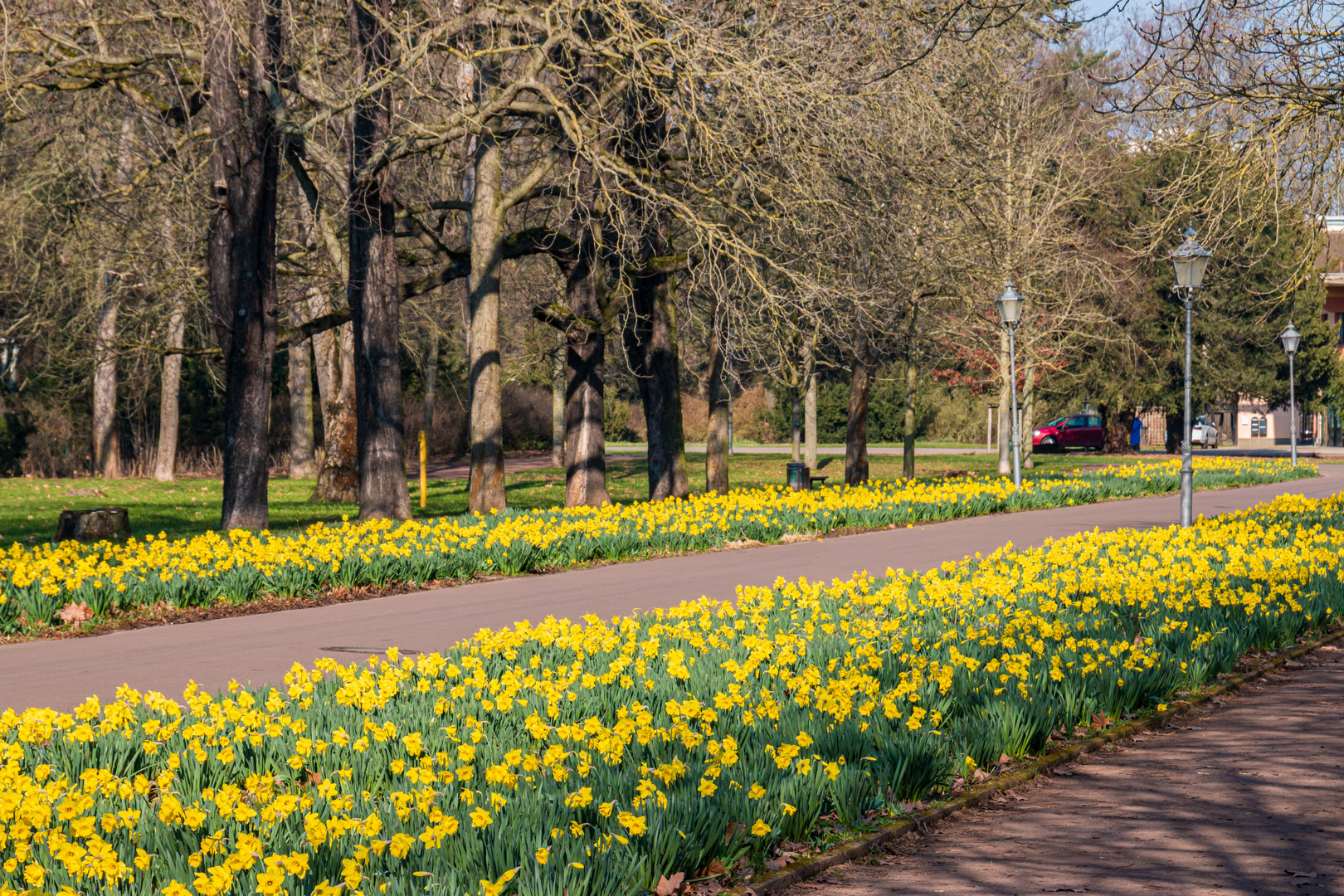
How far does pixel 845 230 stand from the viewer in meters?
16.4

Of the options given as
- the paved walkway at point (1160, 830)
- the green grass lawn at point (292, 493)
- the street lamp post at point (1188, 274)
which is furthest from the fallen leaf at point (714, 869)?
the street lamp post at point (1188, 274)

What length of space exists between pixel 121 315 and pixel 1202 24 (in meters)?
22.6

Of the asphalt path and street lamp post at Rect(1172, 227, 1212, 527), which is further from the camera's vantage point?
street lamp post at Rect(1172, 227, 1212, 527)

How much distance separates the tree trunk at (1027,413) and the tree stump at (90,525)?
22.3 metres

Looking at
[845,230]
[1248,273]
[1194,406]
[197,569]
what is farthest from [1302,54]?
[1194,406]

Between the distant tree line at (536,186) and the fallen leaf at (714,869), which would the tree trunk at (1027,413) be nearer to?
the distant tree line at (536,186)

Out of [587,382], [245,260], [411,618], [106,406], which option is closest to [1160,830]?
[411,618]

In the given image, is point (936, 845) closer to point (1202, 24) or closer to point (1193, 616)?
point (1193, 616)

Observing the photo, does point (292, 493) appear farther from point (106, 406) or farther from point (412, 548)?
point (412, 548)

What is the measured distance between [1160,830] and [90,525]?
12.6 metres

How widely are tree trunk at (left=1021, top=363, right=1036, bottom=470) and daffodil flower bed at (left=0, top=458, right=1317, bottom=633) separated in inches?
508

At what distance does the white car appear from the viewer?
53688 millimetres

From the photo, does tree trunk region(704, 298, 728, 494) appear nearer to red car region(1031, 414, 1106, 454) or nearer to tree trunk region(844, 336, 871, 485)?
tree trunk region(844, 336, 871, 485)

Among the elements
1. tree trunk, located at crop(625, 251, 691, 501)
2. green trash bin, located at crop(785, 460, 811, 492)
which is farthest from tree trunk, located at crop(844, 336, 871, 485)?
tree trunk, located at crop(625, 251, 691, 501)
